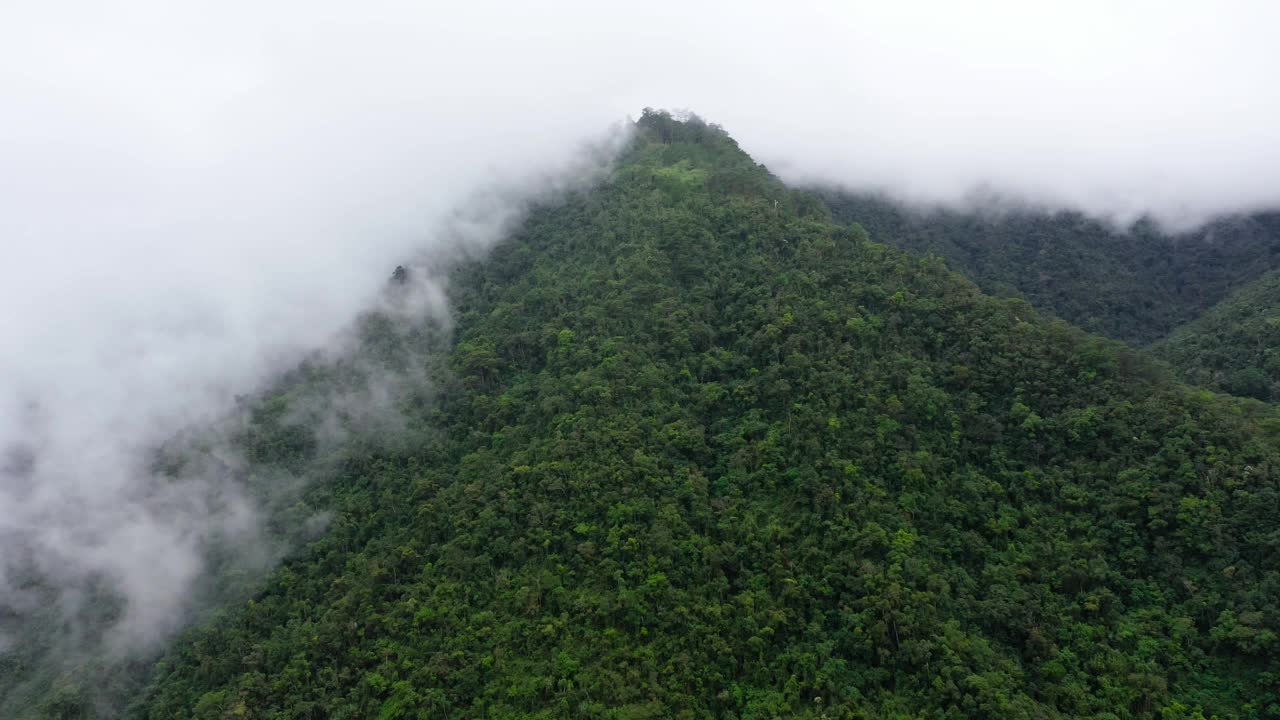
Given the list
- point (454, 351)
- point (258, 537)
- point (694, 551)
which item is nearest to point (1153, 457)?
point (694, 551)

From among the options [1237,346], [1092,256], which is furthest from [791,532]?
[1092,256]

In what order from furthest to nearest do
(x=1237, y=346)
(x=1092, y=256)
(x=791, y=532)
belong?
(x=1092, y=256)
(x=1237, y=346)
(x=791, y=532)

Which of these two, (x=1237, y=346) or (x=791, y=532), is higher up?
(x=791, y=532)

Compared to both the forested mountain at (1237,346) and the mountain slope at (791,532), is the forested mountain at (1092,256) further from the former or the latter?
the mountain slope at (791,532)

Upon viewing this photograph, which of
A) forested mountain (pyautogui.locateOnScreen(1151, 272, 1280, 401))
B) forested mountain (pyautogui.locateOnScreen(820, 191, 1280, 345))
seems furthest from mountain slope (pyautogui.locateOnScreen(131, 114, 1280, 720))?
forested mountain (pyautogui.locateOnScreen(820, 191, 1280, 345))

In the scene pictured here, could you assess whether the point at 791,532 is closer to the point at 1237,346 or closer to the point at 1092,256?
the point at 1237,346

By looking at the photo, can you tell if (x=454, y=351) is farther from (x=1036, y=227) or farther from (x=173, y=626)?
(x=1036, y=227)

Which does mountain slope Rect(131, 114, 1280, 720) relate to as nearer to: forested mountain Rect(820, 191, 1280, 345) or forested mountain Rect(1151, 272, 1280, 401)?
forested mountain Rect(1151, 272, 1280, 401)
